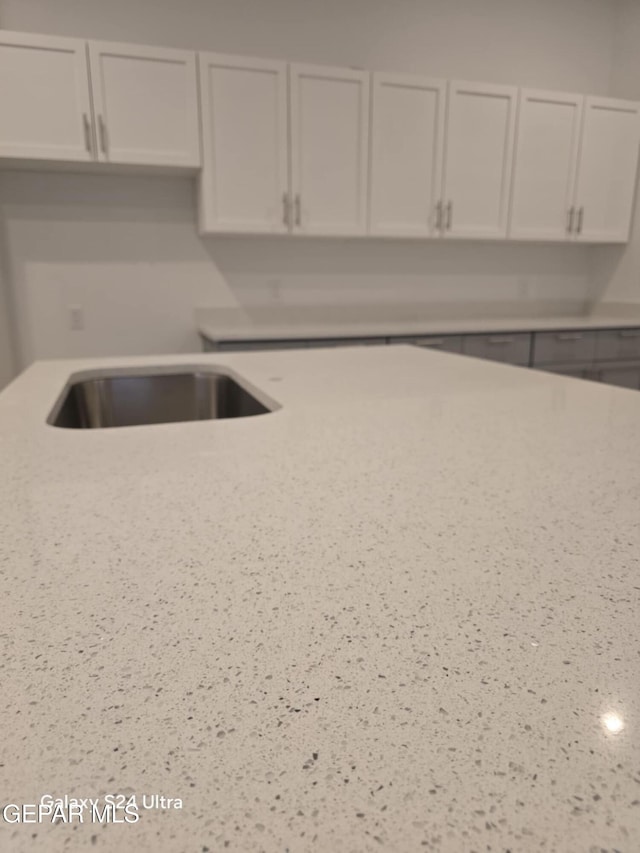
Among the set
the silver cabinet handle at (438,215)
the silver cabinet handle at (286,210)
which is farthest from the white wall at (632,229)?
the silver cabinet handle at (286,210)

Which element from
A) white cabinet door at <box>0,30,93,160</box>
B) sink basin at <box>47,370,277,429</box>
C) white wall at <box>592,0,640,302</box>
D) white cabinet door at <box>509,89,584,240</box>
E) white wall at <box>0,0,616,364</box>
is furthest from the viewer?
white wall at <box>592,0,640,302</box>

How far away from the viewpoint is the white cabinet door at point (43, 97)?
244 cm

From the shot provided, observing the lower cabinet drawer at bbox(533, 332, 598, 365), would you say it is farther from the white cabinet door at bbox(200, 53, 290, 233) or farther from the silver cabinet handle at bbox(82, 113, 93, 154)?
the silver cabinet handle at bbox(82, 113, 93, 154)

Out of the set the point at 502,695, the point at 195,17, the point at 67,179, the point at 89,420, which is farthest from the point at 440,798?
the point at 195,17

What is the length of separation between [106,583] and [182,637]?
0.11 m

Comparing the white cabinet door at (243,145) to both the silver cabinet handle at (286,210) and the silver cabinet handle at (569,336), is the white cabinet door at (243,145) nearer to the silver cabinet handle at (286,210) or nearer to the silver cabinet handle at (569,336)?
the silver cabinet handle at (286,210)

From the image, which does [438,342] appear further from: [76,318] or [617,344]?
[76,318]

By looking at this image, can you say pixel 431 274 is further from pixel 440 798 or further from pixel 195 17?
pixel 440 798

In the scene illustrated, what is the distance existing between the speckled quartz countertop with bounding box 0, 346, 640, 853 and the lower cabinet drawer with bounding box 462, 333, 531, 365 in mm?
2467

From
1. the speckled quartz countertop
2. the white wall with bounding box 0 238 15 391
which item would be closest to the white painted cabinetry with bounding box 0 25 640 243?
the white wall with bounding box 0 238 15 391

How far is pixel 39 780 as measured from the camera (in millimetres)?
276

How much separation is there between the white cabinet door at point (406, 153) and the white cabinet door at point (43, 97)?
141 centimetres

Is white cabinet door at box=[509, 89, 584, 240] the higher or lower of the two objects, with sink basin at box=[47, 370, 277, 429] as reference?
higher

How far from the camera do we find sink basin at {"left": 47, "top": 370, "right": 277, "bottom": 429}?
1.43 meters
